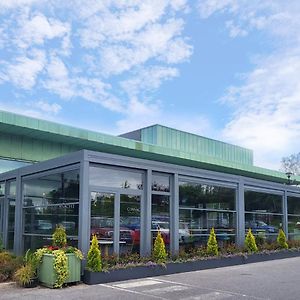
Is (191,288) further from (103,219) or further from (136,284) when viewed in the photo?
(103,219)

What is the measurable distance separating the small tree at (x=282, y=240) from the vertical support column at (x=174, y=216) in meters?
6.93

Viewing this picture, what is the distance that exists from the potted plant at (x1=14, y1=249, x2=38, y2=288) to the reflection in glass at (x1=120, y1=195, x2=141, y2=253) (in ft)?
9.13

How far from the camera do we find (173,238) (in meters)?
15.3

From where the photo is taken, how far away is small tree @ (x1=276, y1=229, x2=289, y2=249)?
794 inches

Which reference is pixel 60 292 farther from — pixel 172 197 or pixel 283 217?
pixel 283 217

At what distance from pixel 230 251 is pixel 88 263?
6.97 m

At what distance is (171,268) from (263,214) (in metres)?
7.89

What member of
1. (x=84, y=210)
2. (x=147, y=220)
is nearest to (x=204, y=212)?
(x=147, y=220)

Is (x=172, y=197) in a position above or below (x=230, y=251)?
above

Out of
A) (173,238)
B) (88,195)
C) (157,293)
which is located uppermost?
(88,195)

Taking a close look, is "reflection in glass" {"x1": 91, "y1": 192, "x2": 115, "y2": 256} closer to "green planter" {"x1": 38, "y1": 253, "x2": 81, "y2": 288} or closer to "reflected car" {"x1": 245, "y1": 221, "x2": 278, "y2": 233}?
"green planter" {"x1": 38, "y1": 253, "x2": 81, "y2": 288}

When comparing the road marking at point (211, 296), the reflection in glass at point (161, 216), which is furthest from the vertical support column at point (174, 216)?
the road marking at point (211, 296)

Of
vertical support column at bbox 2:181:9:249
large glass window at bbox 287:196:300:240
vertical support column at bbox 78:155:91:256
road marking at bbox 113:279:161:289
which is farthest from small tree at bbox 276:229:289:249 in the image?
vertical support column at bbox 2:181:9:249

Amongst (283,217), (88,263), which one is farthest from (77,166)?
(283,217)
